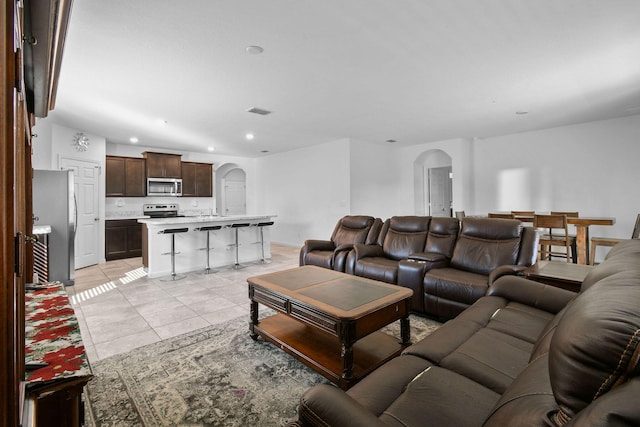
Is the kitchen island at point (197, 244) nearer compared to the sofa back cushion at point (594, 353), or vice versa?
the sofa back cushion at point (594, 353)

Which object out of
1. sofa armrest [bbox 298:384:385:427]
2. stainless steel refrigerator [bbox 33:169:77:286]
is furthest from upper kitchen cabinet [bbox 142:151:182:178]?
sofa armrest [bbox 298:384:385:427]

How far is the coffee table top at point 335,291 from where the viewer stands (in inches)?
82.2

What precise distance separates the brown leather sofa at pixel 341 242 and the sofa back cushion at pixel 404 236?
0.82 ft

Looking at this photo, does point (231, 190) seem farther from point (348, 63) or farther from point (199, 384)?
point (199, 384)

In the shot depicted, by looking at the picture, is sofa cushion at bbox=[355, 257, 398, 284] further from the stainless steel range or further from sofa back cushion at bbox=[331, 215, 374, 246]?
the stainless steel range

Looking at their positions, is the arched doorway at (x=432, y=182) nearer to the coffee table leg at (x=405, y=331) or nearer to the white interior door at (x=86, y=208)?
the coffee table leg at (x=405, y=331)

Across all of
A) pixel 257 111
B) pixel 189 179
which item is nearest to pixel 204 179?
pixel 189 179

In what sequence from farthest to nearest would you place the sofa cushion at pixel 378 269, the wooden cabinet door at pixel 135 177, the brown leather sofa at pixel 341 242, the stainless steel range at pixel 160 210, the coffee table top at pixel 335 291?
the stainless steel range at pixel 160 210
the wooden cabinet door at pixel 135 177
the brown leather sofa at pixel 341 242
the sofa cushion at pixel 378 269
the coffee table top at pixel 335 291

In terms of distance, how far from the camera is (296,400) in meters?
1.86

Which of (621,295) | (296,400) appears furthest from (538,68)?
(296,400)

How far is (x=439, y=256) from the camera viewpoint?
3.29 meters

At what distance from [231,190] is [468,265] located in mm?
8154

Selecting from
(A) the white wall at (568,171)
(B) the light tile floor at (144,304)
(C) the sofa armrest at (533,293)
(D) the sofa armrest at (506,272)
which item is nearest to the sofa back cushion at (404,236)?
(D) the sofa armrest at (506,272)

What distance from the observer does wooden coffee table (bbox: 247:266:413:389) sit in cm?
195
